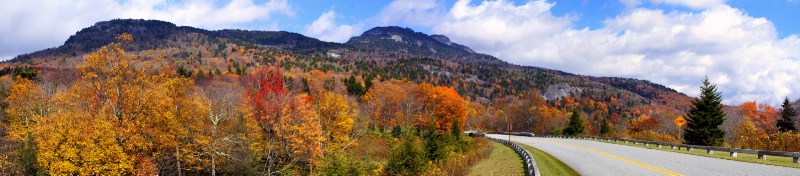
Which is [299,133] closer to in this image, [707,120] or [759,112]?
[707,120]

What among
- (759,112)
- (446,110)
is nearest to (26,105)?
(446,110)

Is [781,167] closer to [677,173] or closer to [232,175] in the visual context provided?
Result: [677,173]

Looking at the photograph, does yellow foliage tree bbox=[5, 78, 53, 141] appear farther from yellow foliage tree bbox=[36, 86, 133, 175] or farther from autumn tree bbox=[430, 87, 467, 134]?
autumn tree bbox=[430, 87, 467, 134]

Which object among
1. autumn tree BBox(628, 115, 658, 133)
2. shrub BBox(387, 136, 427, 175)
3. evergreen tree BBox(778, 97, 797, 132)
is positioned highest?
evergreen tree BBox(778, 97, 797, 132)

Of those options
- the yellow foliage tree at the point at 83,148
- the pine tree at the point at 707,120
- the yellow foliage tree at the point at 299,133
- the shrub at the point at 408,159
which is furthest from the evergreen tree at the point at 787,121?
the yellow foliage tree at the point at 83,148

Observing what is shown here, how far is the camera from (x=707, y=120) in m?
38.0

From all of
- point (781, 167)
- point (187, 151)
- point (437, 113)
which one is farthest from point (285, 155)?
point (437, 113)

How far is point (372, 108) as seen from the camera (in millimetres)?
82000

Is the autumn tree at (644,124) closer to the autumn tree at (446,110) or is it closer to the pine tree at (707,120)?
the autumn tree at (446,110)

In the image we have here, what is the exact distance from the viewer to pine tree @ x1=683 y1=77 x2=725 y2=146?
37.5 meters

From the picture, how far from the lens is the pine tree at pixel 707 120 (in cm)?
3747

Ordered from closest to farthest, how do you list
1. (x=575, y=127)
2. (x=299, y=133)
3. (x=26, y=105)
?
(x=299, y=133)
(x=26, y=105)
(x=575, y=127)

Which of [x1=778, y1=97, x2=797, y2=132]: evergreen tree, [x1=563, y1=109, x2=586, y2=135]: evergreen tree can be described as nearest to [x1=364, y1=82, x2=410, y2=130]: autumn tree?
[x1=563, y1=109, x2=586, y2=135]: evergreen tree

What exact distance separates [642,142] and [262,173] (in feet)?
114
